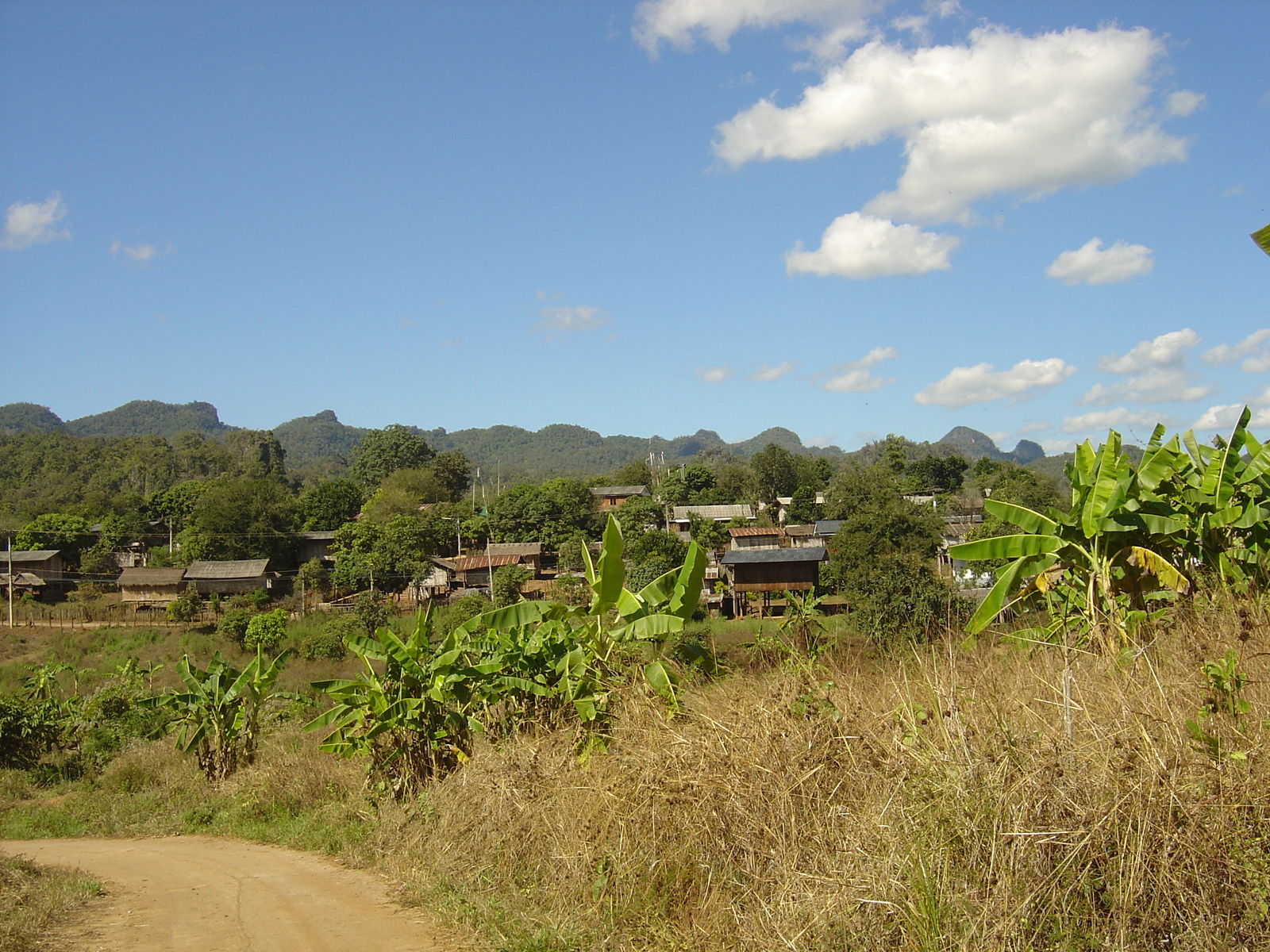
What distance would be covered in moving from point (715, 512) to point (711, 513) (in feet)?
2.44

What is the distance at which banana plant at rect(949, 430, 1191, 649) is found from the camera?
6730 mm

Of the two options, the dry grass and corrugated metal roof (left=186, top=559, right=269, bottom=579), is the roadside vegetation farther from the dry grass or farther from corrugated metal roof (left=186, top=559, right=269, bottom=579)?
corrugated metal roof (left=186, top=559, right=269, bottom=579)

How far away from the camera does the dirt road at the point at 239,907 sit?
4.88m

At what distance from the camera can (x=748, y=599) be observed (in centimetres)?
4200

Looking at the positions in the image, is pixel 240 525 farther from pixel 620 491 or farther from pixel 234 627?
pixel 620 491

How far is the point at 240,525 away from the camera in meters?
59.9

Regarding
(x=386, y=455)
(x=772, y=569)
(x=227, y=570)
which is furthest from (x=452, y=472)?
(x=772, y=569)

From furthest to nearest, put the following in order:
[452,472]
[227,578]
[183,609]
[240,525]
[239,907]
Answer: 1. [452,472]
2. [240,525]
3. [227,578]
4. [183,609]
5. [239,907]

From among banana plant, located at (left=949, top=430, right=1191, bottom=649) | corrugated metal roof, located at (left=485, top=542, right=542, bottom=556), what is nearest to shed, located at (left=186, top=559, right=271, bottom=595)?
corrugated metal roof, located at (left=485, top=542, right=542, bottom=556)

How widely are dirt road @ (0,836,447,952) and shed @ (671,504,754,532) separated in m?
62.3

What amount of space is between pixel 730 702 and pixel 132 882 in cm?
483

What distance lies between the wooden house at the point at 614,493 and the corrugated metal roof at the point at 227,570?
32.1 m

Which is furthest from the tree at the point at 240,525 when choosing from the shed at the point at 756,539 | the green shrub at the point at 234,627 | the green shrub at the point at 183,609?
the shed at the point at 756,539

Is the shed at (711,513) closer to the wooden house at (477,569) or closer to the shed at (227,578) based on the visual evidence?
the wooden house at (477,569)
